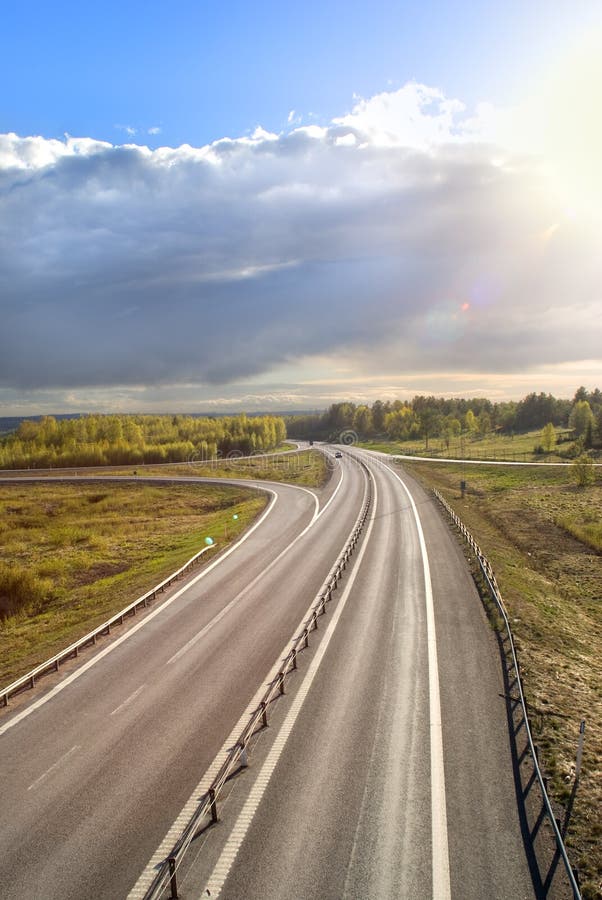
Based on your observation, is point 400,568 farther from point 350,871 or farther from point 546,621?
point 350,871

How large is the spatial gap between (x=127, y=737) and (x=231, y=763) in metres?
4.17

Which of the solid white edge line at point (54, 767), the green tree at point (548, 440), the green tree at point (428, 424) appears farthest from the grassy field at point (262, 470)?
the solid white edge line at point (54, 767)

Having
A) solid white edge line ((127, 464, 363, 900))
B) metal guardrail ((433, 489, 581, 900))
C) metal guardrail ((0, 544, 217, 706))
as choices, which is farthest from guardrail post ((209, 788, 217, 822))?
metal guardrail ((0, 544, 217, 706))

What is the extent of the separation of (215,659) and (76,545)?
122ft

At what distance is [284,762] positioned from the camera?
14.2 metres

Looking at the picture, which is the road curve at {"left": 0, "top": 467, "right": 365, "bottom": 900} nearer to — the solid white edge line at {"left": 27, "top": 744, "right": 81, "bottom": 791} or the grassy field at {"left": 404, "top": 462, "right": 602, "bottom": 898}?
the solid white edge line at {"left": 27, "top": 744, "right": 81, "bottom": 791}

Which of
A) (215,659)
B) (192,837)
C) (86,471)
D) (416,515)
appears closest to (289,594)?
(215,659)

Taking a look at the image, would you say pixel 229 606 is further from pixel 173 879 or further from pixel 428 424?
pixel 428 424

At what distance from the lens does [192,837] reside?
11477mm

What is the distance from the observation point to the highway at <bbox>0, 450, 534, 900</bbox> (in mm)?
10789

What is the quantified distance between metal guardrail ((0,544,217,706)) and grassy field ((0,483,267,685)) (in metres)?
1.05

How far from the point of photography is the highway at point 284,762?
1079cm

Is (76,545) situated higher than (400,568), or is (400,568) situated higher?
(400,568)

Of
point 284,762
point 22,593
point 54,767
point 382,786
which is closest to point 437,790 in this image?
point 382,786
